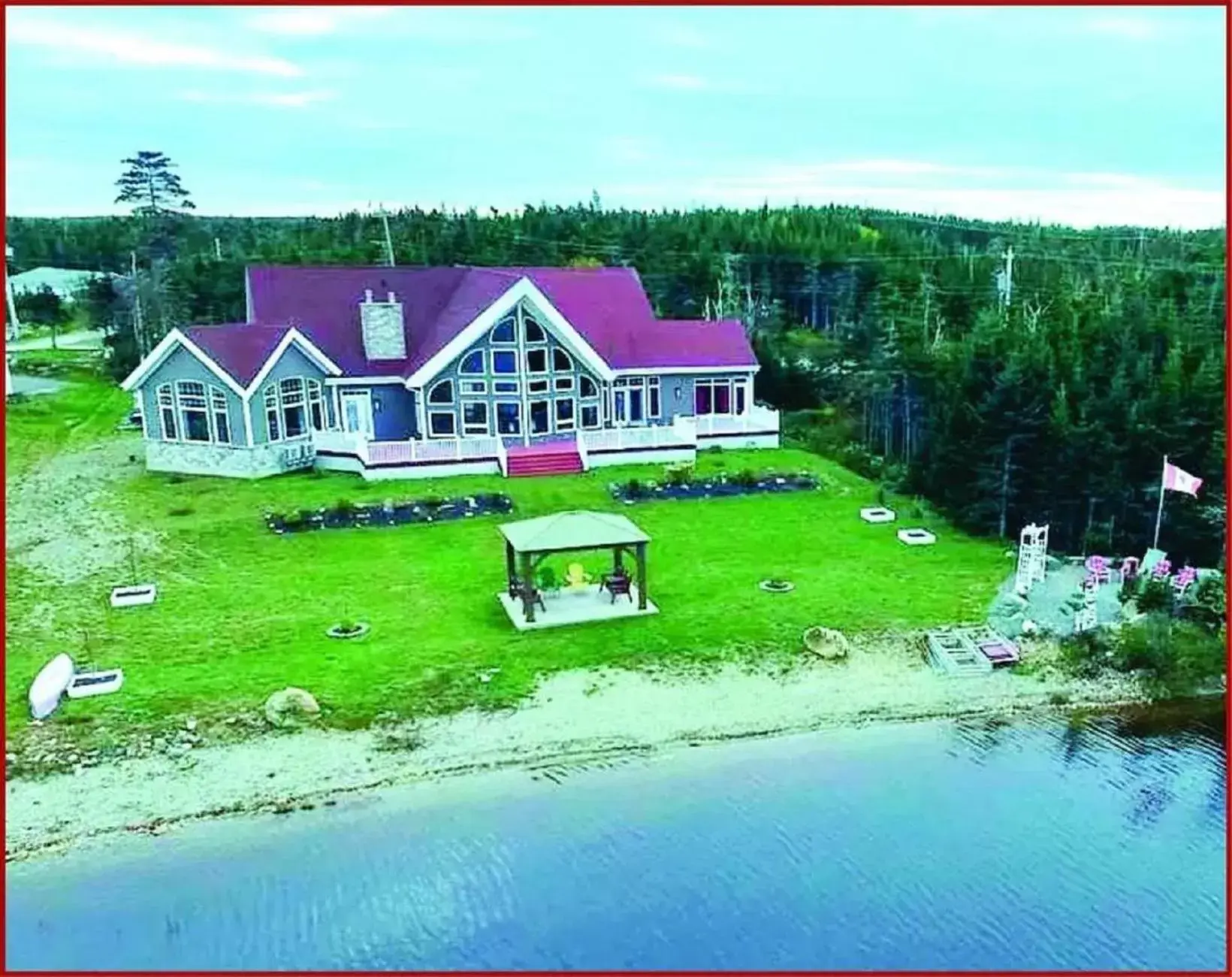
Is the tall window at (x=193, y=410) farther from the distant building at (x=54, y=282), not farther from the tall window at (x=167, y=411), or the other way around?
the distant building at (x=54, y=282)

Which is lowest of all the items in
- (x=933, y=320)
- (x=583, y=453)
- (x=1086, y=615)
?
(x=1086, y=615)

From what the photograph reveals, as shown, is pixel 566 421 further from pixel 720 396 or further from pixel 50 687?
pixel 50 687

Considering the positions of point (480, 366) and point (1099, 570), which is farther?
point (480, 366)

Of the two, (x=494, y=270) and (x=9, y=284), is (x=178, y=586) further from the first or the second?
(x=9, y=284)

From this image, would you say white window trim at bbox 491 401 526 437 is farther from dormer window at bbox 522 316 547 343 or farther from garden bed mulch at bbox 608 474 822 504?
garden bed mulch at bbox 608 474 822 504

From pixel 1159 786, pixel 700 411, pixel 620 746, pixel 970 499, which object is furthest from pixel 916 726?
pixel 700 411


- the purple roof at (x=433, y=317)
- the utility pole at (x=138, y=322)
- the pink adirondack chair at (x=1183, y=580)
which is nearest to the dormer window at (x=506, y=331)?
the purple roof at (x=433, y=317)

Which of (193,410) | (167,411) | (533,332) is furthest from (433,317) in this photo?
(167,411)

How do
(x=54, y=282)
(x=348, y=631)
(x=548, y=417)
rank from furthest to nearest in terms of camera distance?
(x=54, y=282)
(x=548, y=417)
(x=348, y=631)

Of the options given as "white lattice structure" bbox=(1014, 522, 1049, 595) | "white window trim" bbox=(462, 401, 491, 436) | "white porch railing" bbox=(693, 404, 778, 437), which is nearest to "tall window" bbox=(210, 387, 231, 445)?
"white window trim" bbox=(462, 401, 491, 436)
